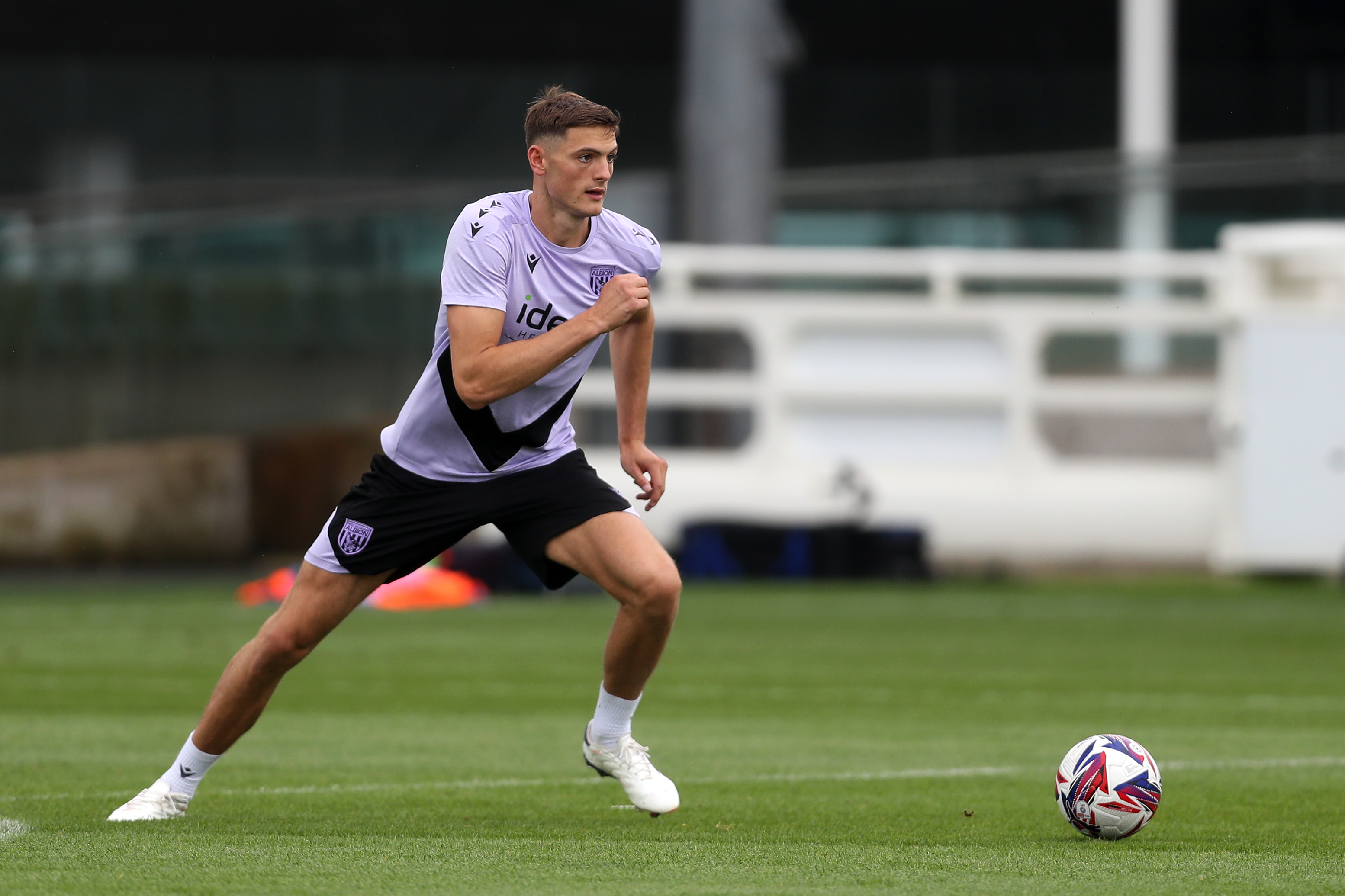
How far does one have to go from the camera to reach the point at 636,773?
6.68 m

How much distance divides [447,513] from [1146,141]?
58.1 ft

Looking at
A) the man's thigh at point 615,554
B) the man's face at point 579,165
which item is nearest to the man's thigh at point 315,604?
the man's thigh at point 615,554

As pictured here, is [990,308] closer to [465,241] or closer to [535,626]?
[535,626]

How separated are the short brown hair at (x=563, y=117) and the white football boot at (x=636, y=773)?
6.18 ft

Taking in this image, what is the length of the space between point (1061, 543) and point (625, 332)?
1190cm

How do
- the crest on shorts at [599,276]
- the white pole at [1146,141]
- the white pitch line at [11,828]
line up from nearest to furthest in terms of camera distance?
the white pitch line at [11,828] → the crest on shorts at [599,276] → the white pole at [1146,141]

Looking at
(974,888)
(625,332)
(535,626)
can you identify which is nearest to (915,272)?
(535,626)

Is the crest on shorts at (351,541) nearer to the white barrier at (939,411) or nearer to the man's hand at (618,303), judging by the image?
the man's hand at (618,303)

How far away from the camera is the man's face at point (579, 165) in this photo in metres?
6.39

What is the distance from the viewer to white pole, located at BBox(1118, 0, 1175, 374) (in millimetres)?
19344

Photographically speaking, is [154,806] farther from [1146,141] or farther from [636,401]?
[1146,141]

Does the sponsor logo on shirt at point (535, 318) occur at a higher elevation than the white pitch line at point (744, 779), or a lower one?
higher

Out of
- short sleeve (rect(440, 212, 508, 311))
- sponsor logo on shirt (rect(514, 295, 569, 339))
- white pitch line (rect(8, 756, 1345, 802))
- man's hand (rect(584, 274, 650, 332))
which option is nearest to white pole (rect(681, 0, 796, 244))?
white pitch line (rect(8, 756, 1345, 802))

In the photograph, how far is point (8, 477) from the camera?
18844mm
